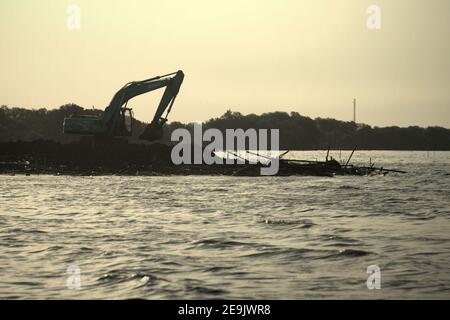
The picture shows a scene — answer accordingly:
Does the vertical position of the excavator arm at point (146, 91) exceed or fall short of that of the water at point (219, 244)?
it exceeds it

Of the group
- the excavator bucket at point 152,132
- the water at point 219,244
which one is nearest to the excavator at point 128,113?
the excavator bucket at point 152,132

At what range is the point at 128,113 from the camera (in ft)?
206

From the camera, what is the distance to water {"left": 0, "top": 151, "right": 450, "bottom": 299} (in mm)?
15023

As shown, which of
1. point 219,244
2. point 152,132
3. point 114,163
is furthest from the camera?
point 152,132

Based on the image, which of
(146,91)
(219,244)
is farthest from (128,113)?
(219,244)

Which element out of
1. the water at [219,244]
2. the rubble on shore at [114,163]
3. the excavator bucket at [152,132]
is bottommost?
the water at [219,244]

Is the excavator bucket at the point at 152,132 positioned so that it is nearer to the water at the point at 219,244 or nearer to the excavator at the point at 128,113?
the excavator at the point at 128,113

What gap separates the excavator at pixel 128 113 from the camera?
61656 millimetres

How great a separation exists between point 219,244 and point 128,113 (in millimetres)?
43207

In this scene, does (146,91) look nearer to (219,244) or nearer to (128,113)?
(128,113)

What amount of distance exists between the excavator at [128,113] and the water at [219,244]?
21.8m

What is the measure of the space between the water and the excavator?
21768 millimetres

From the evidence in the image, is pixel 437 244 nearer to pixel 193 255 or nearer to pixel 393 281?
pixel 393 281

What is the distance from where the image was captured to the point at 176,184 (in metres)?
46.9
